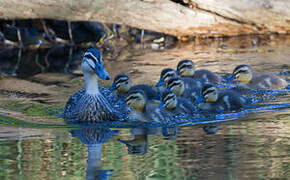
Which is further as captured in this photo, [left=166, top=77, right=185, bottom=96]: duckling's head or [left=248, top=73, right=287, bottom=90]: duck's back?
[left=248, top=73, right=287, bottom=90]: duck's back

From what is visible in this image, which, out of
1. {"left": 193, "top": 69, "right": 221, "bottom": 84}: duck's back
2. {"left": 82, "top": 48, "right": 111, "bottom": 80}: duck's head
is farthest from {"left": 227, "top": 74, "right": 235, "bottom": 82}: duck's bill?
{"left": 82, "top": 48, "right": 111, "bottom": 80}: duck's head

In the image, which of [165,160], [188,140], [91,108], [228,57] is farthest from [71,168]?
[228,57]

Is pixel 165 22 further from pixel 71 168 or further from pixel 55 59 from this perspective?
pixel 71 168

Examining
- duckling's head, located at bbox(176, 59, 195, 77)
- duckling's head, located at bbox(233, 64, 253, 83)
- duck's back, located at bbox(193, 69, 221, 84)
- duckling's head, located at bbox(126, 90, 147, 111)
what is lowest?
duckling's head, located at bbox(126, 90, 147, 111)

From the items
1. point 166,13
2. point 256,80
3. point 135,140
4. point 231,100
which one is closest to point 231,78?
point 256,80

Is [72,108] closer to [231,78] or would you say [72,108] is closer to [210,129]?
[210,129]

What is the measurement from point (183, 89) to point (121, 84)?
83cm

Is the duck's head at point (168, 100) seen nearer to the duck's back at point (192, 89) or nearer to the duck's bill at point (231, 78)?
the duck's back at point (192, 89)

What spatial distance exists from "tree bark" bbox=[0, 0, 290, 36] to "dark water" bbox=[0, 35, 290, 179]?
3.58ft

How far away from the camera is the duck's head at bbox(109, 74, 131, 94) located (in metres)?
A: 7.15

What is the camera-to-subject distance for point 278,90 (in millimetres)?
6996

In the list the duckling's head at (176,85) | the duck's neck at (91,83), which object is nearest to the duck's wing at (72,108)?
the duck's neck at (91,83)

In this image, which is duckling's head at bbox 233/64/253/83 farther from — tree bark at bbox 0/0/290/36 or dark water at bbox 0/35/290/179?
tree bark at bbox 0/0/290/36

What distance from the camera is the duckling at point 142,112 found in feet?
19.0
